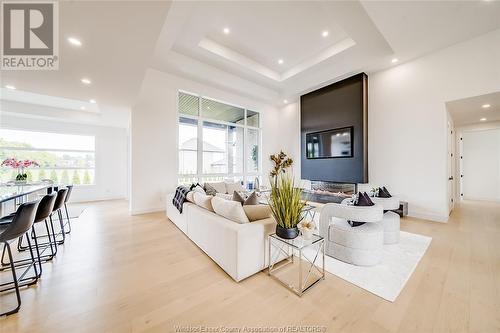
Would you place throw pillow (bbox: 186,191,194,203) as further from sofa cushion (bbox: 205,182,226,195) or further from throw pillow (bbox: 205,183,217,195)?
sofa cushion (bbox: 205,182,226,195)

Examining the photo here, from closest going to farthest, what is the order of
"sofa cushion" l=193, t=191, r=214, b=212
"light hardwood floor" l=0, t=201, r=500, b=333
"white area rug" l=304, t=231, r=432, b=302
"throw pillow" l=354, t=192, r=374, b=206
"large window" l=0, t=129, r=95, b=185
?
"light hardwood floor" l=0, t=201, r=500, b=333, "white area rug" l=304, t=231, r=432, b=302, "throw pillow" l=354, t=192, r=374, b=206, "sofa cushion" l=193, t=191, r=214, b=212, "large window" l=0, t=129, r=95, b=185

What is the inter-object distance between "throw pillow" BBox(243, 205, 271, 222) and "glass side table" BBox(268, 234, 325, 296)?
28 cm

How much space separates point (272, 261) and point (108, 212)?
16.5 feet

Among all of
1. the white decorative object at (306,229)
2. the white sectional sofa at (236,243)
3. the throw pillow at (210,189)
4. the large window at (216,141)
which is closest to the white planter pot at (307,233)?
the white decorative object at (306,229)

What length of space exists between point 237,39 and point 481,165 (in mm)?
8761

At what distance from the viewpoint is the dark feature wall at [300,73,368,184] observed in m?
5.20

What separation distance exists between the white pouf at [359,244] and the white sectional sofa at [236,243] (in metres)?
0.91

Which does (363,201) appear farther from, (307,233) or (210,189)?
(210,189)

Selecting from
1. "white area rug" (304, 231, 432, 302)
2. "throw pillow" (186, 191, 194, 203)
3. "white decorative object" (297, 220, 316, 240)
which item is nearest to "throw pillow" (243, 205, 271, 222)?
"white decorative object" (297, 220, 316, 240)

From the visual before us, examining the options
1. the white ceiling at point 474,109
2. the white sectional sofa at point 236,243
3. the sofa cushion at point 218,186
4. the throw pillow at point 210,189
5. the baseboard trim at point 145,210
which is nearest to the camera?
the white sectional sofa at point 236,243

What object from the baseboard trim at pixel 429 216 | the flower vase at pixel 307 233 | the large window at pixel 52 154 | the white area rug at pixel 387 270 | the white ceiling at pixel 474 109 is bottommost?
the white area rug at pixel 387 270

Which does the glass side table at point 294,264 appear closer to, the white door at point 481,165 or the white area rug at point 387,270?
the white area rug at point 387,270

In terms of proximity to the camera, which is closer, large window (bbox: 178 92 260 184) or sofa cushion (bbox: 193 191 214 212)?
sofa cushion (bbox: 193 191 214 212)

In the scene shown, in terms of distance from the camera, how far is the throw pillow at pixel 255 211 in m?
2.28
